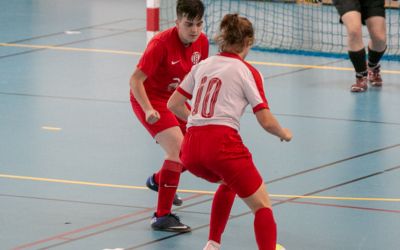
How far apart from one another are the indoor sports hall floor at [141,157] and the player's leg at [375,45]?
0.71 ft

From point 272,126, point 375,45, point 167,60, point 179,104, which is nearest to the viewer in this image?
point 272,126

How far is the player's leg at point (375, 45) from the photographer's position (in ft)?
34.4

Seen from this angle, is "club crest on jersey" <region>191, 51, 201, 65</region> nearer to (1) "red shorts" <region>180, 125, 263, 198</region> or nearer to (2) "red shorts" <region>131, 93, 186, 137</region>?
(2) "red shorts" <region>131, 93, 186, 137</region>

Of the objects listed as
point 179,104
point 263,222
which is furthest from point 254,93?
point 263,222

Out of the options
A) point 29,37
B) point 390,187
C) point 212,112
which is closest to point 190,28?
point 212,112

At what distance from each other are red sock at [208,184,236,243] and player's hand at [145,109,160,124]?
597mm

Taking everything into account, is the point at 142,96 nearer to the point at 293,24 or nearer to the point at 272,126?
the point at 272,126

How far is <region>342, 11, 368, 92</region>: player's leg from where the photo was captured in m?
10.3

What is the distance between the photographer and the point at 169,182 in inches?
250

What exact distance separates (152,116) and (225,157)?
29.6 inches

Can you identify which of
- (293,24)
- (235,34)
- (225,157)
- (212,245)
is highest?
(235,34)

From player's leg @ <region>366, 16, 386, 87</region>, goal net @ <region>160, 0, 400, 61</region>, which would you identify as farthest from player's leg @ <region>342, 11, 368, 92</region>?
goal net @ <region>160, 0, 400, 61</region>

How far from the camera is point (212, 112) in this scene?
5.46m

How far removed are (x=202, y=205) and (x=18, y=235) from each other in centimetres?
129
